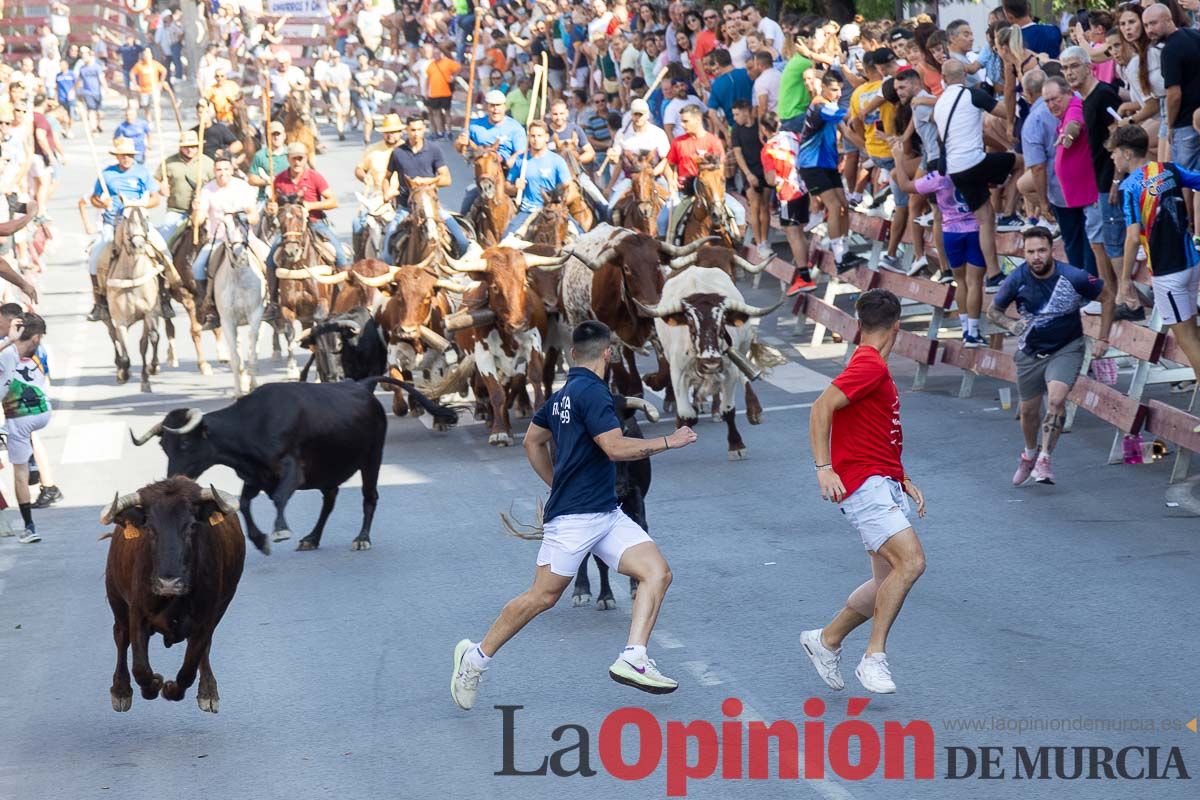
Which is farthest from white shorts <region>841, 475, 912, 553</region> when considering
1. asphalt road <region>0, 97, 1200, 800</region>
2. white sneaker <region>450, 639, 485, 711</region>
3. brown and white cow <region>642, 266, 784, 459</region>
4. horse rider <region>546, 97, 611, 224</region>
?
horse rider <region>546, 97, 611, 224</region>

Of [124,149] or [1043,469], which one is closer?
[1043,469]

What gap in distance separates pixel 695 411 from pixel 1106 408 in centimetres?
346

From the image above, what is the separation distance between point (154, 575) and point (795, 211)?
13700mm

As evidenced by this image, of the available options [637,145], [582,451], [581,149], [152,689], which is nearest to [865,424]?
[582,451]

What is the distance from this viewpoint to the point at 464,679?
30.3 feet

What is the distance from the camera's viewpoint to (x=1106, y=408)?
14328mm

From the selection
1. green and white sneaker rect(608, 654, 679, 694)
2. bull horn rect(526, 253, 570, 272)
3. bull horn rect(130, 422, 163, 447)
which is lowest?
green and white sneaker rect(608, 654, 679, 694)

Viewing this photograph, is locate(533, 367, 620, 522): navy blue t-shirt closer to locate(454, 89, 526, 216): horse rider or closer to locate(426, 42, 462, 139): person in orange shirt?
locate(454, 89, 526, 216): horse rider

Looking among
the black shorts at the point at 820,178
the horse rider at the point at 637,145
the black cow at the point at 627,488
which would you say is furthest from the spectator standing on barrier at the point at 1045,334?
the horse rider at the point at 637,145

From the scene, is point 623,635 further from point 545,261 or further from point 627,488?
point 545,261

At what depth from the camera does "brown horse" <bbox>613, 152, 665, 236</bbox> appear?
21.1 m

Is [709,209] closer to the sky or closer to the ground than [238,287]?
closer to the sky

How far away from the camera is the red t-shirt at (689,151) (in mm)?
21922

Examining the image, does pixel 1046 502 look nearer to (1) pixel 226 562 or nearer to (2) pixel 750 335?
(2) pixel 750 335
